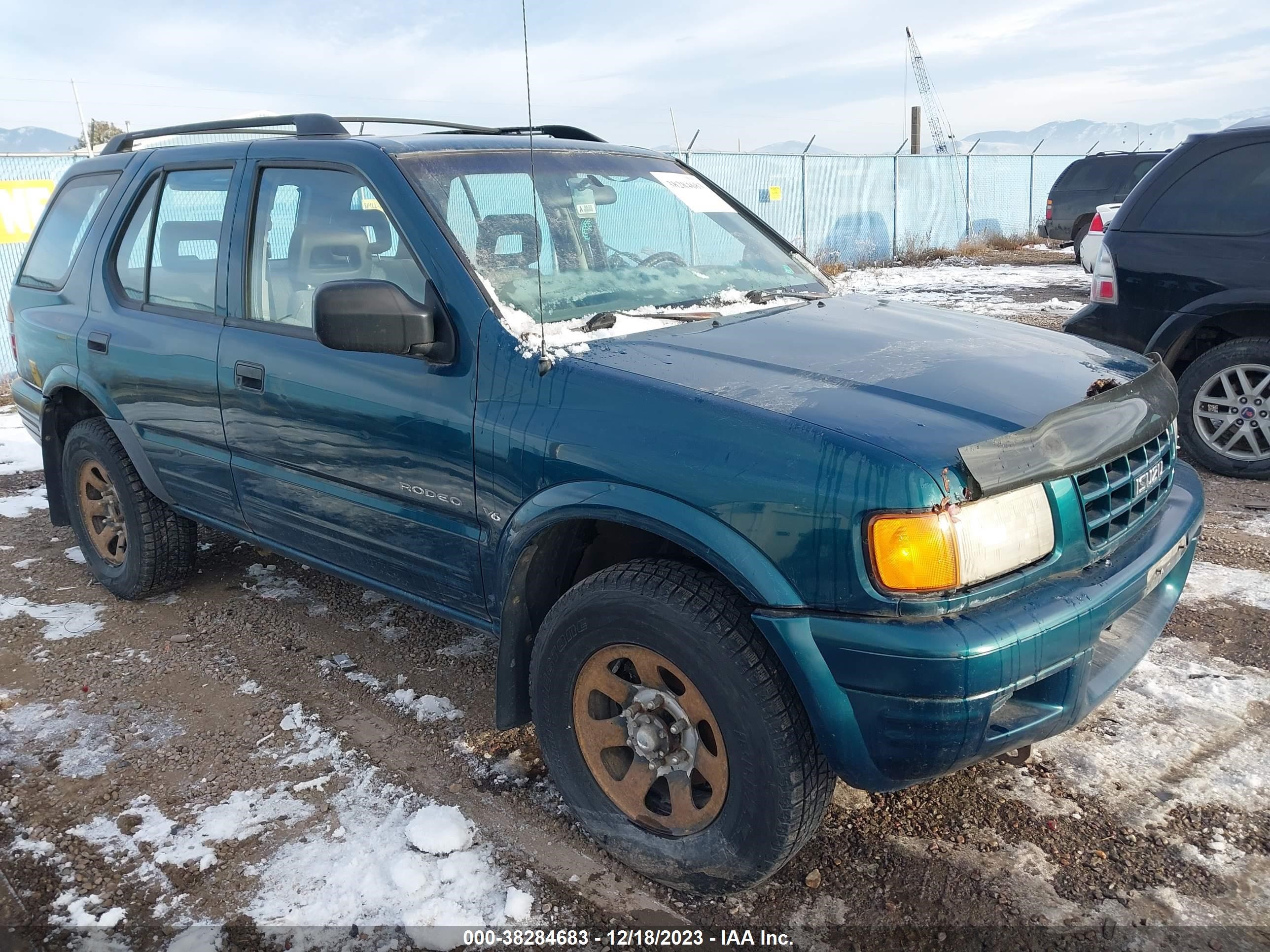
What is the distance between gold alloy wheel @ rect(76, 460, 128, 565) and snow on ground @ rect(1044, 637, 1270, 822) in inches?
155

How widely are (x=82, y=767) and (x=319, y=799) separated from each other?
2.87 ft

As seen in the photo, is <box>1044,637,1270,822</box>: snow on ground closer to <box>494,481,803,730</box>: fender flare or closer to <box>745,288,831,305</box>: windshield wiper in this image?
<box>494,481,803,730</box>: fender flare

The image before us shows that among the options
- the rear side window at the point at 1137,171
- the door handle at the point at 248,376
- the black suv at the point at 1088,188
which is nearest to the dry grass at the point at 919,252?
the black suv at the point at 1088,188

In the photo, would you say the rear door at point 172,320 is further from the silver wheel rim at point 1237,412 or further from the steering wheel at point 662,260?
the silver wheel rim at point 1237,412

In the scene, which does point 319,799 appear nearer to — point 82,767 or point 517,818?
point 517,818

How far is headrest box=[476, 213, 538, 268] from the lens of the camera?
2.80 meters

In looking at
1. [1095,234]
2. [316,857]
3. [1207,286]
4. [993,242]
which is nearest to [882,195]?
[993,242]

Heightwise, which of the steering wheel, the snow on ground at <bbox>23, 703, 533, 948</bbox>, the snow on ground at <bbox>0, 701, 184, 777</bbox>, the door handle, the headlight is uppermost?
the steering wheel

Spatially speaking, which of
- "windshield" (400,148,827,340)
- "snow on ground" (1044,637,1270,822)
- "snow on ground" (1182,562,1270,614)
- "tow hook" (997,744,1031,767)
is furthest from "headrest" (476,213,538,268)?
"snow on ground" (1182,562,1270,614)

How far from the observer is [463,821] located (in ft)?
8.91

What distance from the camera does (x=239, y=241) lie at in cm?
338

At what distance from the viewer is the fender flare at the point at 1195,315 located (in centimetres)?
495

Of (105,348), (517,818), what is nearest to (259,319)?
(105,348)

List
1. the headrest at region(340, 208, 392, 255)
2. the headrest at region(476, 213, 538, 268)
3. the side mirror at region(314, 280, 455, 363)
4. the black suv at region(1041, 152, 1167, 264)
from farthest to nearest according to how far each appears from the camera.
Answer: the black suv at region(1041, 152, 1167, 264) < the headrest at region(340, 208, 392, 255) < the headrest at region(476, 213, 538, 268) < the side mirror at region(314, 280, 455, 363)
